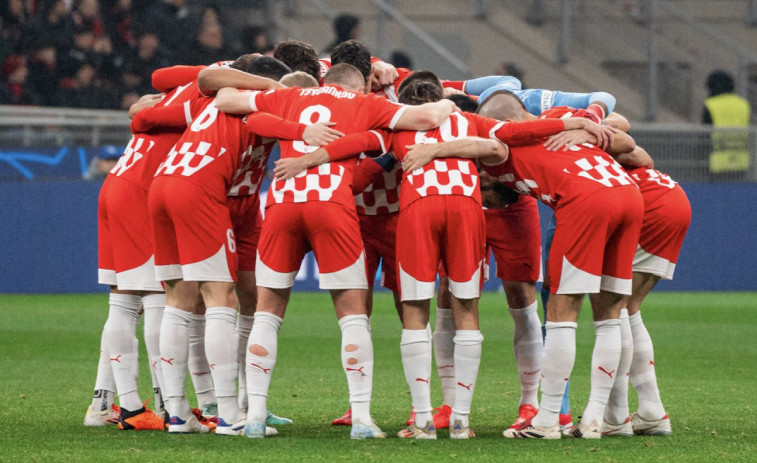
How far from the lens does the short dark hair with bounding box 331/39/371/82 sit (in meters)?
6.84

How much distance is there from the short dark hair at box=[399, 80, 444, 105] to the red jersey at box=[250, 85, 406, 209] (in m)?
0.29

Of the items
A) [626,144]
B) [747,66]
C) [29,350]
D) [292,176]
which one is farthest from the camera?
[747,66]

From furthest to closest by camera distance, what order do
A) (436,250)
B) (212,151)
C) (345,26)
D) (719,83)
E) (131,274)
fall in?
(719,83), (345,26), (131,274), (212,151), (436,250)

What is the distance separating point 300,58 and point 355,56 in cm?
32

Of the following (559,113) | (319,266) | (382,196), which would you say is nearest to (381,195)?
(382,196)

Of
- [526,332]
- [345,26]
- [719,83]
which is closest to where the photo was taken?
[526,332]

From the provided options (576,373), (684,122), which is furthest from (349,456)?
(684,122)

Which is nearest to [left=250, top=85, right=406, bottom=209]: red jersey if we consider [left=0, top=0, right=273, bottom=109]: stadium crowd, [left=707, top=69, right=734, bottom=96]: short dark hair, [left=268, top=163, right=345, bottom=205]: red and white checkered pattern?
[left=268, top=163, right=345, bottom=205]: red and white checkered pattern

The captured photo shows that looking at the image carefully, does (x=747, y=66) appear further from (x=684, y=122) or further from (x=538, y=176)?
(x=538, y=176)

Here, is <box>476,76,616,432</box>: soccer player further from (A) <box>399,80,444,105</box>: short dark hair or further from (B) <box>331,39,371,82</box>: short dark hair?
(B) <box>331,39,371,82</box>: short dark hair

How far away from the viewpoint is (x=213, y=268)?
613cm

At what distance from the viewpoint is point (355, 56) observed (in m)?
6.85

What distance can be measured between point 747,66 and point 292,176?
16.6 metres

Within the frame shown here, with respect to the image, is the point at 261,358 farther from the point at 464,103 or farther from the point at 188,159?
the point at 464,103
